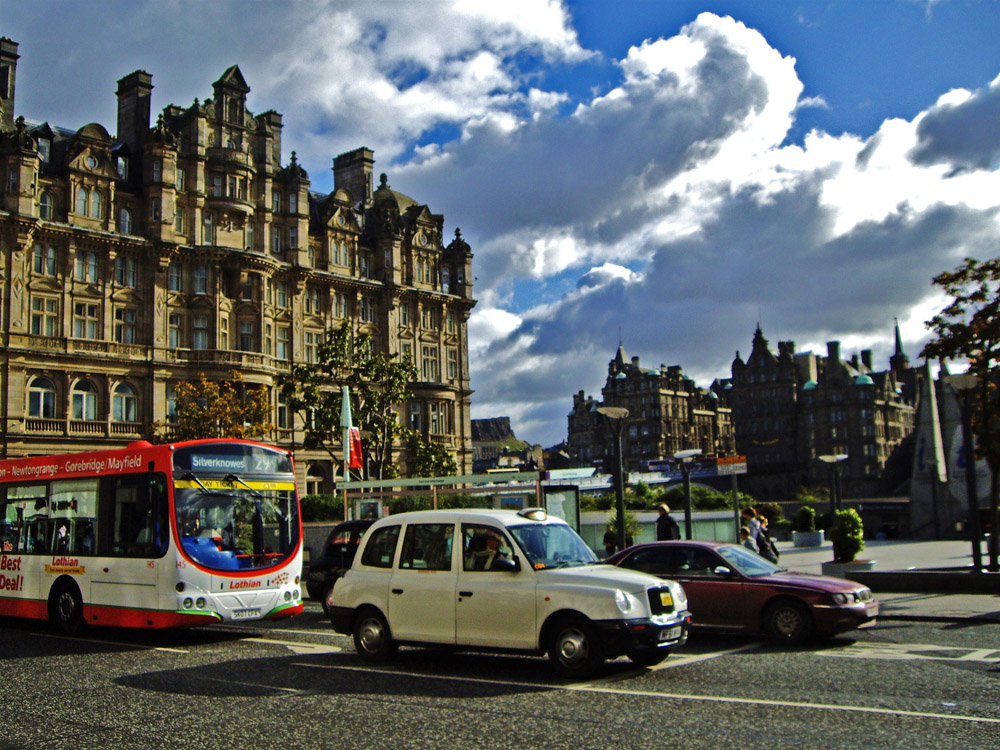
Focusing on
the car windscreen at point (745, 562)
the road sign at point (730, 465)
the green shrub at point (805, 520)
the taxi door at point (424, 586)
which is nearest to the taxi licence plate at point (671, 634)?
the taxi door at point (424, 586)

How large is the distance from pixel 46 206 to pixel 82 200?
172 centimetres

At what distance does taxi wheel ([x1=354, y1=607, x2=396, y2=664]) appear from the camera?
12320mm

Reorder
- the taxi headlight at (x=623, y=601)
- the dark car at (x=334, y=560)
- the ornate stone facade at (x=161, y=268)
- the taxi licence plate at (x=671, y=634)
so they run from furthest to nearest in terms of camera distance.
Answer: the ornate stone facade at (x=161, y=268)
the dark car at (x=334, y=560)
the taxi licence plate at (x=671, y=634)
the taxi headlight at (x=623, y=601)

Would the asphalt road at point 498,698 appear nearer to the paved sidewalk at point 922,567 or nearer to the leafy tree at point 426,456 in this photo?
the paved sidewalk at point 922,567

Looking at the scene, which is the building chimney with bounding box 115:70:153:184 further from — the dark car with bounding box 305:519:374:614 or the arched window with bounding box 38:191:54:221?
the dark car with bounding box 305:519:374:614

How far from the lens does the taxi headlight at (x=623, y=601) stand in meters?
10.7

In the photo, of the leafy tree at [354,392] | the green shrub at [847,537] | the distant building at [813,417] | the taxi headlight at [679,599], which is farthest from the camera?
the distant building at [813,417]

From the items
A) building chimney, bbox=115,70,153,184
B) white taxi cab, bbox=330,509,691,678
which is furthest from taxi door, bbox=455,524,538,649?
building chimney, bbox=115,70,153,184

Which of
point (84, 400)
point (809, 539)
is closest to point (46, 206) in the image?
point (84, 400)

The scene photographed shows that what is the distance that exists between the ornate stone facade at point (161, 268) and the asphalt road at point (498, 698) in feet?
112

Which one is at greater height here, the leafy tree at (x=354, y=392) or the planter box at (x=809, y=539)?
the leafy tree at (x=354, y=392)

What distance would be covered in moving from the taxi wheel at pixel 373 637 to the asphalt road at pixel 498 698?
0.36 metres

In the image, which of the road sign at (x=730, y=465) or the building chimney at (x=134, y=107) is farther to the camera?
A: the building chimney at (x=134, y=107)

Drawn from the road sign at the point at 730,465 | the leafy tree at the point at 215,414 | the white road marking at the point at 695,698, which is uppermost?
the leafy tree at the point at 215,414
